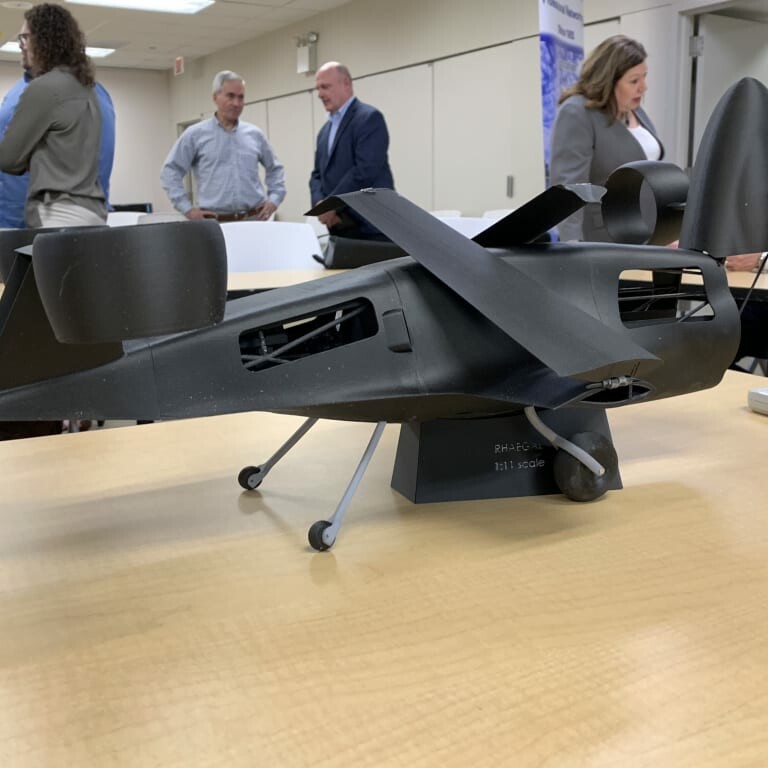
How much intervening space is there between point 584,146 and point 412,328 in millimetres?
1863

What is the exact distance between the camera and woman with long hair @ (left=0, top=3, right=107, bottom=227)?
2143 mm

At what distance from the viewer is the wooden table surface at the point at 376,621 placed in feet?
1.16

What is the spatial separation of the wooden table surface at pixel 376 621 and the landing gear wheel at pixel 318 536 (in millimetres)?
11

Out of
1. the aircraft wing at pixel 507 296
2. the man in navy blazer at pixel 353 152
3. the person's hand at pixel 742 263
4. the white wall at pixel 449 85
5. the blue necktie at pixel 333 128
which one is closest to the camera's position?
the aircraft wing at pixel 507 296

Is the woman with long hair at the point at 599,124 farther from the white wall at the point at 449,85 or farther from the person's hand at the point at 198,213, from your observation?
the white wall at the point at 449,85

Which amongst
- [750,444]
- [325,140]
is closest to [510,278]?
[750,444]

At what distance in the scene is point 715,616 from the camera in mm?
447

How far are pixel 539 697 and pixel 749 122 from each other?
499 mm

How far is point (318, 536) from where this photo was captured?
20.8 inches

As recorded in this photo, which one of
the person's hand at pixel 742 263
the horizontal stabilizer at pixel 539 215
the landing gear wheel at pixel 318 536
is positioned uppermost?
the horizontal stabilizer at pixel 539 215

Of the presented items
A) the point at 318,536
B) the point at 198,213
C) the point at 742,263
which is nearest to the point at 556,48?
the point at 198,213

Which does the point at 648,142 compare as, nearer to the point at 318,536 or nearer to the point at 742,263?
the point at 742,263

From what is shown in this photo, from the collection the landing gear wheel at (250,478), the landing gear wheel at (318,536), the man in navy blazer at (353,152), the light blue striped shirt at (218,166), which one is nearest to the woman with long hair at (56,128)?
the man in navy blazer at (353,152)

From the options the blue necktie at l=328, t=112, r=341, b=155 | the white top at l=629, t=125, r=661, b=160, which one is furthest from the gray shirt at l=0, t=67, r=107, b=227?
the white top at l=629, t=125, r=661, b=160
